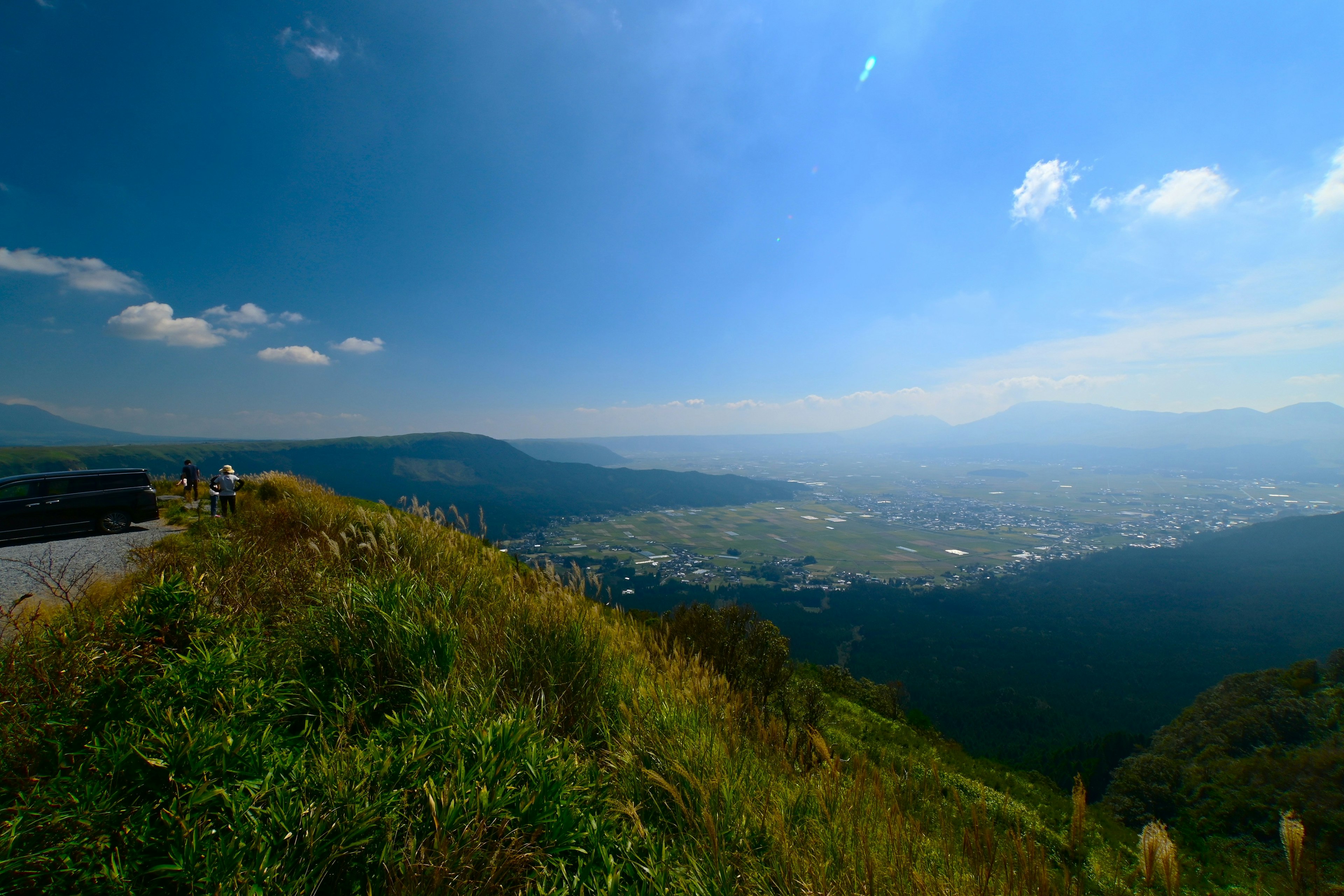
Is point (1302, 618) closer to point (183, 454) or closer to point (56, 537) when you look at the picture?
point (56, 537)

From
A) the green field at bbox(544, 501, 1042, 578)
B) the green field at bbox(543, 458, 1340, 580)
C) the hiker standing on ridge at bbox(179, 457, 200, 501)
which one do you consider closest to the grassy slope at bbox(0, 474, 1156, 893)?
the hiker standing on ridge at bbox(179, 457, 200, 501)

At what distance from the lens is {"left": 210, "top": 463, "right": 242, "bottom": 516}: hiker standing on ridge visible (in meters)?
11.1

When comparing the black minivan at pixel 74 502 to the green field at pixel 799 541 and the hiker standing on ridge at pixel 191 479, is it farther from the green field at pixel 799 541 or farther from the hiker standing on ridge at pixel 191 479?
the green field at pixel 799 541

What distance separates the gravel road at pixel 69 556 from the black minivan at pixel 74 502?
296mm

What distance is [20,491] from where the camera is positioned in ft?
34.2

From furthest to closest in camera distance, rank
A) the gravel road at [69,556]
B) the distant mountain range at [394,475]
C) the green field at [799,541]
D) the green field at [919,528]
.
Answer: the distant mountain range at [394,475]
the green field at [919,528]
the green field at [799,541]
the gravel road at [69,556]

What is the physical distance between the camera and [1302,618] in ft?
215

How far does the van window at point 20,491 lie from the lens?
33.6 feet

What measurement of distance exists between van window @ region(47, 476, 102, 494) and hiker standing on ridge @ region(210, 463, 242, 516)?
2432 millimetres

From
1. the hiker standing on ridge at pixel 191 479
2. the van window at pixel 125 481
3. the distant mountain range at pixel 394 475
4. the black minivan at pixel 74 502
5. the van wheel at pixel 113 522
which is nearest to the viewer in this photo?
the black minivan at pixel 74 502

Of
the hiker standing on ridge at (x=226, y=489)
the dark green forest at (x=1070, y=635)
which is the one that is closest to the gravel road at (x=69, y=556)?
the hiker standing on ridge at (x=226, y=489)

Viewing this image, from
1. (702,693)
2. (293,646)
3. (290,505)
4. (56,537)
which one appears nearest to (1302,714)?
(702,693)

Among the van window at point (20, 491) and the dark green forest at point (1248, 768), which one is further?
the dark green forest at point (1248, 768)

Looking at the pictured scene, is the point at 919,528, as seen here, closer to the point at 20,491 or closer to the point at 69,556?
the point at 69,556
